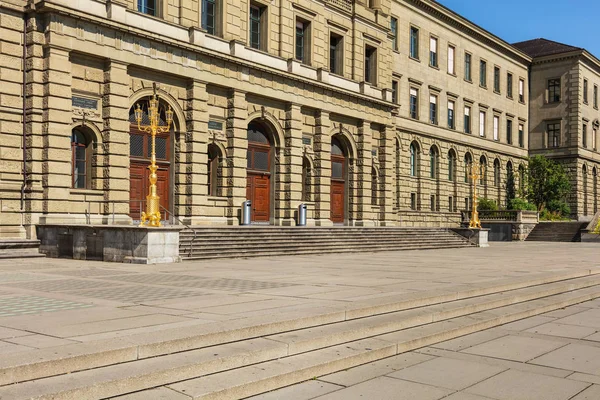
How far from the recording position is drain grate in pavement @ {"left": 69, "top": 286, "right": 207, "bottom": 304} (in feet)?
36.0

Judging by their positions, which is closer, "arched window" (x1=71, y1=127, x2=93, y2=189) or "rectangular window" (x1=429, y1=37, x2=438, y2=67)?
"arched window" (x1=71, y1=127, x2=93, y2=189)

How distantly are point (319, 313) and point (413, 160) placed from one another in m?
43.5

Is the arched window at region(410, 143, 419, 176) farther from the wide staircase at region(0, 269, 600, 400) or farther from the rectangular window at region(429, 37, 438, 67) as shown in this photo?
the wide staircase at region(0, 269, 600, 400)

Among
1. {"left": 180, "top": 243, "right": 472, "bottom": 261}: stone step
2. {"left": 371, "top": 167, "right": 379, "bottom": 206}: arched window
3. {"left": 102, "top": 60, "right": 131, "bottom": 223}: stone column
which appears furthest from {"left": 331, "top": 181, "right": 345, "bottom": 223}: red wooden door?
{"left": 102, "top": 60, "right": 131, "bottom": 223}: stone column

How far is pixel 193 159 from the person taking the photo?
29.0 m

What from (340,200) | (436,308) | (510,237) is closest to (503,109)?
(510,237)

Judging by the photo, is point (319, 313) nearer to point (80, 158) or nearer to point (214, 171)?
point (80, 158)

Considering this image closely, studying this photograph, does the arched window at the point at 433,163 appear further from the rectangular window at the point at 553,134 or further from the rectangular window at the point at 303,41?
the rectangular window at the point at 553,134

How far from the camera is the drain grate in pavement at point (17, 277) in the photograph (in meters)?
14.3

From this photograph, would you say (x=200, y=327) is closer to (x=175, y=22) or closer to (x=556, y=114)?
(x=175, y=22)

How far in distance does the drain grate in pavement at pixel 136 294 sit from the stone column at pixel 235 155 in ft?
60.8

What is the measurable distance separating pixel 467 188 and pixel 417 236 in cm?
2507

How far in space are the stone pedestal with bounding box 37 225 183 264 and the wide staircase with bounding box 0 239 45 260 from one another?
43 cm

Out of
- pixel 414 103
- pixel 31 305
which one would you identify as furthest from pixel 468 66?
pixel 31 305
